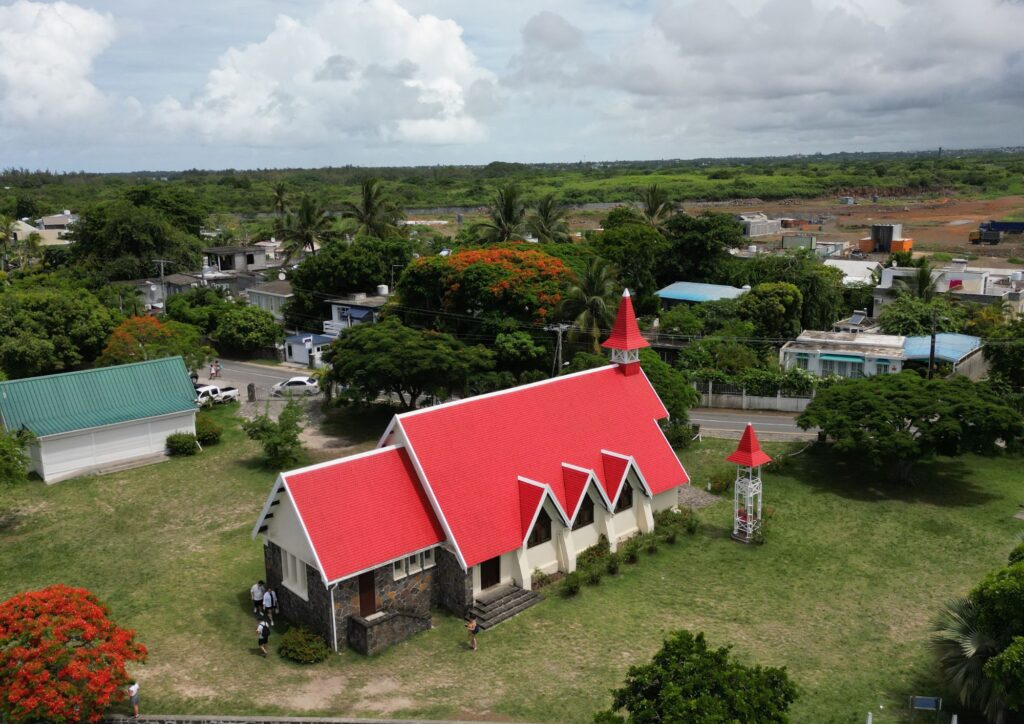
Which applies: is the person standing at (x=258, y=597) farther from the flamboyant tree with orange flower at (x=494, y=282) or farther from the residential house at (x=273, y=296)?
the residential house at (x=273, y=296)

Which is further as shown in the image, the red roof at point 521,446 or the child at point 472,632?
the red roof at point 521,446

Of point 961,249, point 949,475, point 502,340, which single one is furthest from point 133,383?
point 961,249

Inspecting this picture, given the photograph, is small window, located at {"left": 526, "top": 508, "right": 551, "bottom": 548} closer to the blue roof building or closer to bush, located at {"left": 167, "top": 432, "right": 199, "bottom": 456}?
bush, located at {"left": 167, "top": 432, "right": 199, "bottom": 456}

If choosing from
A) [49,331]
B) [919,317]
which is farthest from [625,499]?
[49,331]

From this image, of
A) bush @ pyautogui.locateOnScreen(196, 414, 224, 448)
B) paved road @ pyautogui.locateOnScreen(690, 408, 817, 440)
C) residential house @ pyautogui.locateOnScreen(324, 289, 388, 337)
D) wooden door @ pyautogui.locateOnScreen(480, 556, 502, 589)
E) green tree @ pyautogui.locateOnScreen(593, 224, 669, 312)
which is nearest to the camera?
wooden door @ pyautogui.locateOnScreen(480, 556, 502, 589)

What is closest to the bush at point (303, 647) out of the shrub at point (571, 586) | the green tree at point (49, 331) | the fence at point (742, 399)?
the shrub at point (571, 586)

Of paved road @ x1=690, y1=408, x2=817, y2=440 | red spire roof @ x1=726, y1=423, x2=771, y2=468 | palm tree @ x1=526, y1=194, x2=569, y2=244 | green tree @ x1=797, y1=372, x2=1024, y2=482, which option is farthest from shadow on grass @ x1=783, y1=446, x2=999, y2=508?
palm tree @ x1=526, y1=194, x2=569, y2=244
